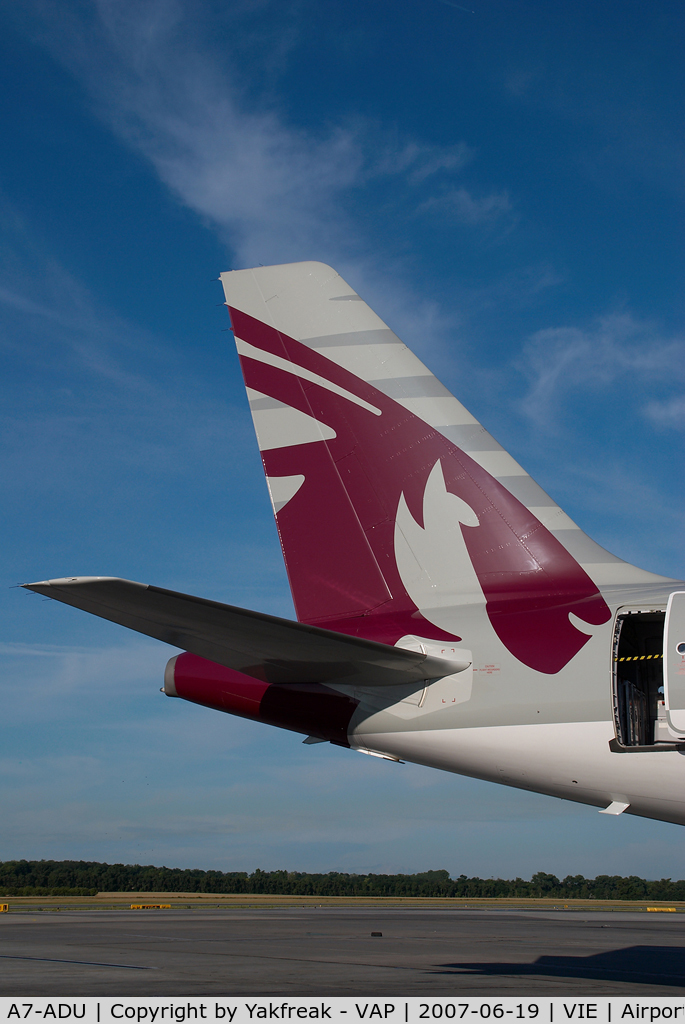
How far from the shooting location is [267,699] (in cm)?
987

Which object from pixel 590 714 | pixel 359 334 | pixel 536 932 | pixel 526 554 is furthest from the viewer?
pixel 536 932

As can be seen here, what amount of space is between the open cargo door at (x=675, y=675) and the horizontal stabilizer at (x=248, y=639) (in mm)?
2125

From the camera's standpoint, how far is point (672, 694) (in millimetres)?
7781

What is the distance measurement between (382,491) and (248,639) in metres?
3.58

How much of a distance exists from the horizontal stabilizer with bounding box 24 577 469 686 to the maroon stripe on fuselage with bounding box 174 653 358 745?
0.76ft

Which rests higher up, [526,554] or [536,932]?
[526,554]

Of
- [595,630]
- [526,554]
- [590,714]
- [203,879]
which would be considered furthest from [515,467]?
[203,879]

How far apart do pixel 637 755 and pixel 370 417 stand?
218 inches

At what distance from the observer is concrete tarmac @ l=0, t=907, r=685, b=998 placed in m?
11.1

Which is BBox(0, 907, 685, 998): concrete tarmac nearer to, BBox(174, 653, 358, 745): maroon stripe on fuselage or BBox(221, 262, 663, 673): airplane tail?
BBox(174, 653, 358, 745): maroon stripe on fuselage
